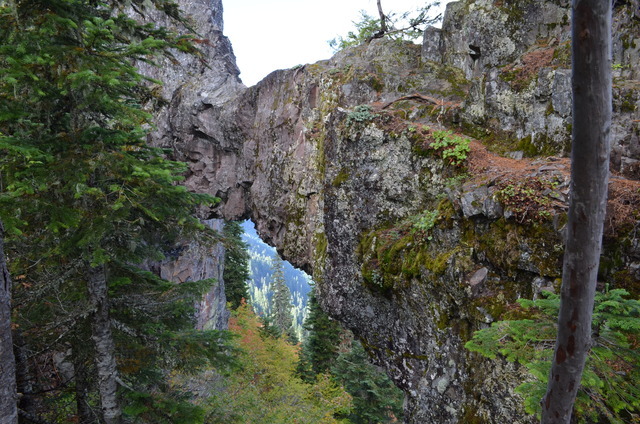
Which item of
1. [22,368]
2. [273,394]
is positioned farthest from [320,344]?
[22,368]

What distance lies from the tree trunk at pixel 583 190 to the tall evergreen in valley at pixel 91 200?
450 cm

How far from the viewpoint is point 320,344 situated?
2231 cm

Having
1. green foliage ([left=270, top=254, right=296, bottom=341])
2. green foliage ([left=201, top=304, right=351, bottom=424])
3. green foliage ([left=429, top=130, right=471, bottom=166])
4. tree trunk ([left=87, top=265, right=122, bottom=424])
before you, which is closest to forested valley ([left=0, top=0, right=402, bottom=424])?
tree trunk ([left=87, top=265, right=122, bottom=424])

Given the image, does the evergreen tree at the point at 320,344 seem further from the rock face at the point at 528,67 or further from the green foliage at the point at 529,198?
the green foliage at the point at 529,198

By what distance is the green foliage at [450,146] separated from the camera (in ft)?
25.8

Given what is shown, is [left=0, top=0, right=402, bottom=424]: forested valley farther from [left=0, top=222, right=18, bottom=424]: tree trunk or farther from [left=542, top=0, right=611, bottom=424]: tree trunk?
[left=542, top=0, right=611, bottom=424]: tree trunk

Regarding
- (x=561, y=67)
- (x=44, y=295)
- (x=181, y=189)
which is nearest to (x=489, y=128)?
(x=561, y=67)

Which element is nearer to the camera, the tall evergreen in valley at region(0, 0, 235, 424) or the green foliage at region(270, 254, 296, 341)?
the tall evergreen in valley at region(0, 0, 235, 424)

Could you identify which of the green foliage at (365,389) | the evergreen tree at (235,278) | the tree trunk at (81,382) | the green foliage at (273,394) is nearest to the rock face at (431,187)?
the tree trunk at (81,382)

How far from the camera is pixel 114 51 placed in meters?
5.17

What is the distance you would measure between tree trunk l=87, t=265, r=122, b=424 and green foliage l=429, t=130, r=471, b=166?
734 cm

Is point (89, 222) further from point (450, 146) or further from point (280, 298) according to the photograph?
point (280, 298)

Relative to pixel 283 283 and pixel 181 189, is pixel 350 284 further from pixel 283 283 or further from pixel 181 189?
pixel 283 283

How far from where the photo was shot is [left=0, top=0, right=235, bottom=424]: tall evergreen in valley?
14.7 ft
